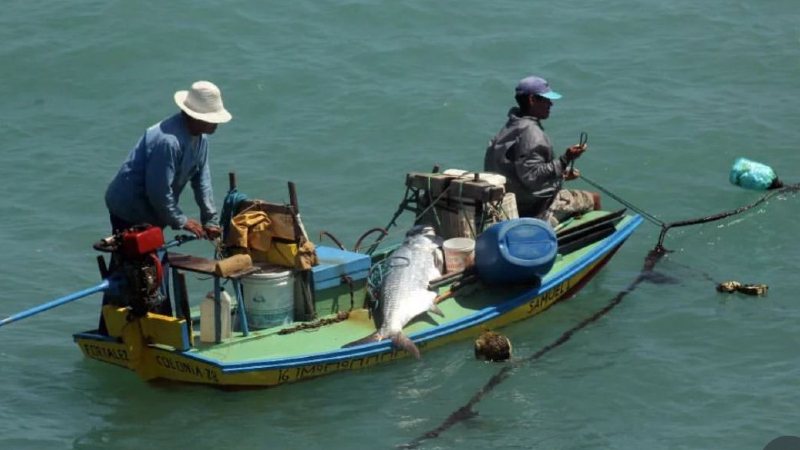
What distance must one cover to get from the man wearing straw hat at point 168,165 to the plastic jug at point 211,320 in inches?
19.4

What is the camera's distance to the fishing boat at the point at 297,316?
9781 mm

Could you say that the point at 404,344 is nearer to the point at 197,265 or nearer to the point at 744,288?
the point at 197,265

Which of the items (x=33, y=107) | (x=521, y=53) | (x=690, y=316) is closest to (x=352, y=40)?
(x=521, y=53)

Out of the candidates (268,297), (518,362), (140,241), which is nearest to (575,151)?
(518,362)

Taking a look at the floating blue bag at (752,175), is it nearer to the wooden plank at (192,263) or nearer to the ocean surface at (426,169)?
the ocean surface at (426,169)

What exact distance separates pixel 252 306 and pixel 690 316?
12.3 feet

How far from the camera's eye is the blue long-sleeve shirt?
992cm

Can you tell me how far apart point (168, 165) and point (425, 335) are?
226cm

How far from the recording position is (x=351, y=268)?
10758mm

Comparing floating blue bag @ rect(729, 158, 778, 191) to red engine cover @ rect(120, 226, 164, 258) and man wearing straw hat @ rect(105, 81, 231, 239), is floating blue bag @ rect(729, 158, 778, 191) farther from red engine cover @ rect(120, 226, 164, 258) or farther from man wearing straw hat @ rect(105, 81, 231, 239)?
red engine cover @ rect(120, 226, 164, 258)

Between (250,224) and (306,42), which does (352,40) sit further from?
(250,224)

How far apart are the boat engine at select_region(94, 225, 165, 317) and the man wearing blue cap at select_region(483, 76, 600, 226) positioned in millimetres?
3379

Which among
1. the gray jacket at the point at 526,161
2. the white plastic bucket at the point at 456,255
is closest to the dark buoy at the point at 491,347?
the white plastic bucket at the point at 456,255

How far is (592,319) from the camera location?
463 inches
